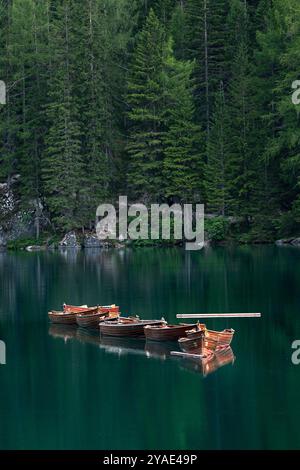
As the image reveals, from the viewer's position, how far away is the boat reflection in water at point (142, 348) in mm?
23094

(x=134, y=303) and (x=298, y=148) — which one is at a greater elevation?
(x=298, y=148)

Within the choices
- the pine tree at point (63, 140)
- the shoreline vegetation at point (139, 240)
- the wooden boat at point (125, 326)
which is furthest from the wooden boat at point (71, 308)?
the pine tree at point (63, 140)

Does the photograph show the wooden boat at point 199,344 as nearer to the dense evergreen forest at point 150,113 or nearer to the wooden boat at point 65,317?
the wooden boat at point 65,317

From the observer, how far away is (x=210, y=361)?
23.4m

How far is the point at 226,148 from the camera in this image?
6506 cm

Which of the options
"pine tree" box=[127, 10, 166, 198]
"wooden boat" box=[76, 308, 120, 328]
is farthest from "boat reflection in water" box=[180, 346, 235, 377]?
"pine tree" box=[127, 10, 166, 198]

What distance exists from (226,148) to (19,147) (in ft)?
60.9

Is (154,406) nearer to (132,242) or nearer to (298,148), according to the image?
(298,148)

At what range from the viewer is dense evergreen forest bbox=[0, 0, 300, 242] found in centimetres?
6369

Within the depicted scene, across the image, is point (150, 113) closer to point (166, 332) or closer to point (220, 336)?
point (166, 332)

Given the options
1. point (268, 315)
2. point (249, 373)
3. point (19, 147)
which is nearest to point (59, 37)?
point (19, 147)

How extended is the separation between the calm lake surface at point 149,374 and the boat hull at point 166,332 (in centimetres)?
43

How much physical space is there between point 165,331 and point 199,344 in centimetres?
247

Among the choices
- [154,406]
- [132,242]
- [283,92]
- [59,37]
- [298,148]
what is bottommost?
[154,406]
